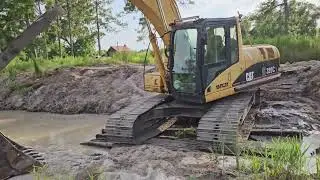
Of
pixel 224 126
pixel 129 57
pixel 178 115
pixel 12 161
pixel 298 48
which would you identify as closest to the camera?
pixel 12 161

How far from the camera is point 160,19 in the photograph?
9977 mm

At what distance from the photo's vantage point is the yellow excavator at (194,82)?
9172mm

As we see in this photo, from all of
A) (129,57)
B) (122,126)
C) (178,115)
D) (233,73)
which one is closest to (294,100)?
(233,73)

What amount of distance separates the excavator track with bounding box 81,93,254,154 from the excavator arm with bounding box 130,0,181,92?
432 millimetres

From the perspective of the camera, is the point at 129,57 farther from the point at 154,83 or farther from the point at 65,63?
the point at 154,83

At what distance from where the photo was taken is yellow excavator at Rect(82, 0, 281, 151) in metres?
9.17

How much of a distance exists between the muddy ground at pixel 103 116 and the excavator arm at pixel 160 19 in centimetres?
197

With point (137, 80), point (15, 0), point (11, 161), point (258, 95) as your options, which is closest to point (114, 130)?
point (11, 161)

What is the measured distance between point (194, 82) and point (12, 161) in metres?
3.98

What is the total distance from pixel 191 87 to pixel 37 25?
4685 mm

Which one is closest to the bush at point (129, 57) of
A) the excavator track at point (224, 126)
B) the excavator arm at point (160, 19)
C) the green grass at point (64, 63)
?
the green grass at point (64, 63)

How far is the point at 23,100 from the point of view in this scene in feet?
55.7

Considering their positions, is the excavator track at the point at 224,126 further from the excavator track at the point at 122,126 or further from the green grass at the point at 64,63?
the green grass at the point at 64,63

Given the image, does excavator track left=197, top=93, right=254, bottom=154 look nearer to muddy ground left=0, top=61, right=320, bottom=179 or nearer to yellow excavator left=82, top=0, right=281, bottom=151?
yellow excavator left=82, top=0, right=281, bottom=151
